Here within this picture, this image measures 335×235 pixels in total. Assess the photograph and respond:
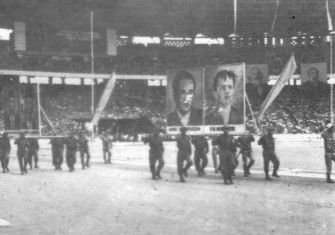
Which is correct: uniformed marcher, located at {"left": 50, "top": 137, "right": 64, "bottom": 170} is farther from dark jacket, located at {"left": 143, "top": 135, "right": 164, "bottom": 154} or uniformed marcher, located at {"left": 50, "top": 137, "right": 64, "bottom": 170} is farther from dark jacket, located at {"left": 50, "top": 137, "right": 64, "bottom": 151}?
dark jacket, located at {"left": 143, "top": 135, "right": 164, "bottom": 154}

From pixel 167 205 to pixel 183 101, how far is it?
666cm

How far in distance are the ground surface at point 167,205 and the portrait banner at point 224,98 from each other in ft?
5.42

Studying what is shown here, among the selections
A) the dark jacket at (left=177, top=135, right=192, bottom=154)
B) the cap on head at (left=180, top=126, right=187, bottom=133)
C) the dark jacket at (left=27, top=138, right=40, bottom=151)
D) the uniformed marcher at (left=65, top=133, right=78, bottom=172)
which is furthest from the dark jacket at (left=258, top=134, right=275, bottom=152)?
the dark jacket at (left=27, top=138, right=40, bottom=151)

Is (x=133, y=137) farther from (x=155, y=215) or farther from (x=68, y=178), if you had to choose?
(x=155, y=215)

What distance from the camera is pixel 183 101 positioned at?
1689 centimetres

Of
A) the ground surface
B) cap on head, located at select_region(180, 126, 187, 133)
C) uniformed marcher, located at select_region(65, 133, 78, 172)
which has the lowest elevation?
the ground surface

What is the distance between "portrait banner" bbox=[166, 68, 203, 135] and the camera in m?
16.2

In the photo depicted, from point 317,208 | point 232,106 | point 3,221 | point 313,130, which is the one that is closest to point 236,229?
point 317,208

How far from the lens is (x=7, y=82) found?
48.7m

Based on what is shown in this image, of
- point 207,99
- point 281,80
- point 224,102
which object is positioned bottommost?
point 224,102

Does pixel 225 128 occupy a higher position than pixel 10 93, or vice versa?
pixel 10 93

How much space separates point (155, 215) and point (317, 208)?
3.07m

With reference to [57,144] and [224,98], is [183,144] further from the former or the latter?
[57,144]

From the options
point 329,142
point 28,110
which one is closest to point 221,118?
point 329,142
